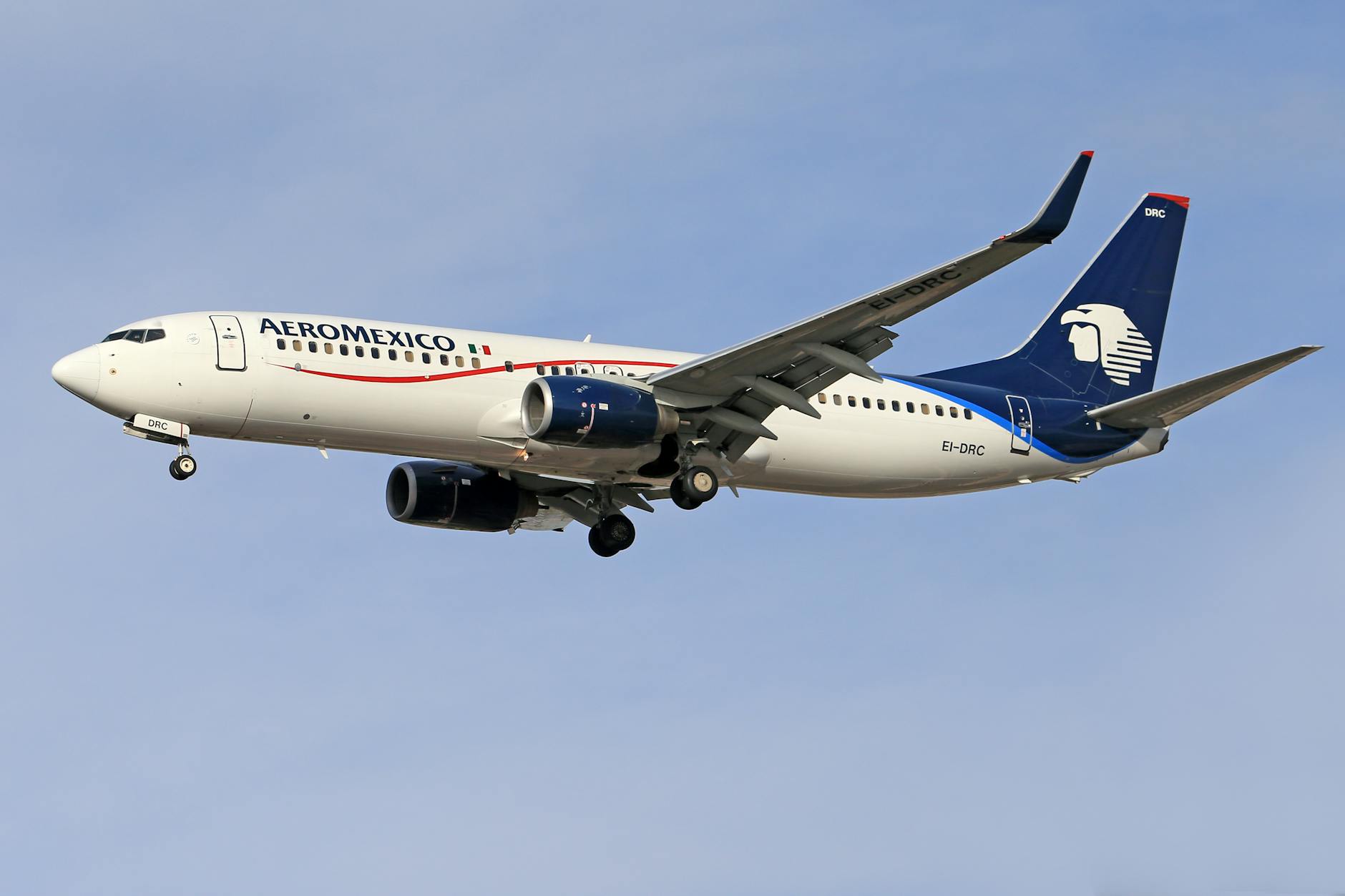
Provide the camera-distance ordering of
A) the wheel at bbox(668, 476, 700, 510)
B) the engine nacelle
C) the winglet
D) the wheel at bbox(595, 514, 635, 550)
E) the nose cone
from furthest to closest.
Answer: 1. the wheel at bbox(595, 514, 635, 550)
2. the engine nacelle
3. the wheel at bbox(668, 476, 700, 510)
4. the nose cone
5. the winglet

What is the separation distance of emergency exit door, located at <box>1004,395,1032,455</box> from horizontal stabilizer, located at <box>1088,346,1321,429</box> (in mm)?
1625

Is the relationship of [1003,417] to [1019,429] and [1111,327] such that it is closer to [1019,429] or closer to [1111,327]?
[1019,429]

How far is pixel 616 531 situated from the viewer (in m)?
42.8

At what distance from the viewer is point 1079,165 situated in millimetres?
30547

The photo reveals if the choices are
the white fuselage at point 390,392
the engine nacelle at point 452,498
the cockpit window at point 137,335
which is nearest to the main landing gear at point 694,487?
the white fuselage at point 390,392

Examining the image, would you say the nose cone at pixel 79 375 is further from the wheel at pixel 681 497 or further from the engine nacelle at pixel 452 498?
the wheel at pixel 681 497

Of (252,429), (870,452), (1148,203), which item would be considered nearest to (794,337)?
(870,452)

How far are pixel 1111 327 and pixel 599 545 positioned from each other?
48.1 ft

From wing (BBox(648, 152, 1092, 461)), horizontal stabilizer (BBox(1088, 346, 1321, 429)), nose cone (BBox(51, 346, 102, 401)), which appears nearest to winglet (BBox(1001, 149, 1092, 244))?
wing (BBox(648, 152, 1092, 461))

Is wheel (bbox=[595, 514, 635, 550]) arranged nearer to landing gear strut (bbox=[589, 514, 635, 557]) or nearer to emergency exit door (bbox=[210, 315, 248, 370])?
landing gear strut (bbox=[589, 514, 635, 557])

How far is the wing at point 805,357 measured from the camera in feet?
107

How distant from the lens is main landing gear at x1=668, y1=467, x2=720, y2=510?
38562 mm

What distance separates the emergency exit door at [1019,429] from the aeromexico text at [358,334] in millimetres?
13841

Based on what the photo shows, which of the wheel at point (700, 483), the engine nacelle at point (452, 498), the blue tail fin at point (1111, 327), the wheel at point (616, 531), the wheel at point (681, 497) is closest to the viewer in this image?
the wheel at point (700, 483)
